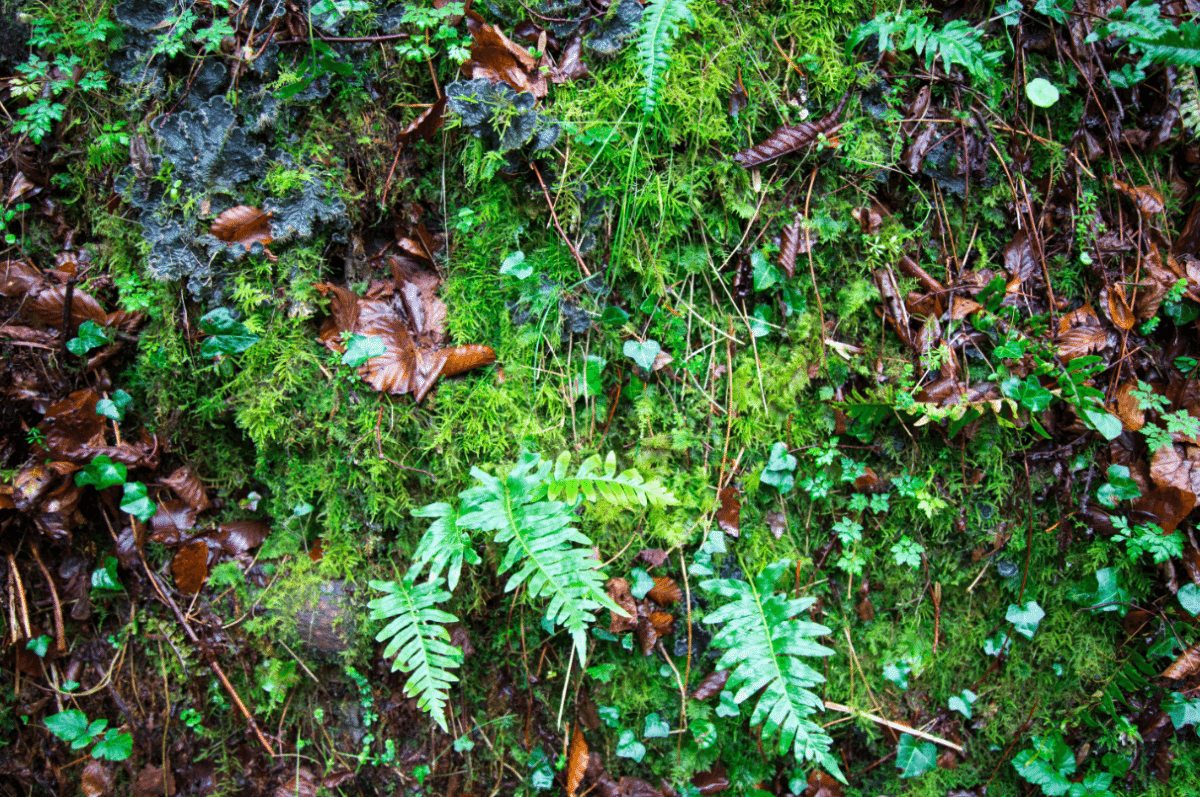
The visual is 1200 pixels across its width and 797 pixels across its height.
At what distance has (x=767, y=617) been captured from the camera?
248 cm

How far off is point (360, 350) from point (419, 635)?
1.19 meters

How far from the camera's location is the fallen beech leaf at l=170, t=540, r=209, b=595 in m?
2.86

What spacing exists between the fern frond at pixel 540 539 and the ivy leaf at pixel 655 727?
69cm

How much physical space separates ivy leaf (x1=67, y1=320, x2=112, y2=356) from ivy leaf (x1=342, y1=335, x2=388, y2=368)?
127 cm

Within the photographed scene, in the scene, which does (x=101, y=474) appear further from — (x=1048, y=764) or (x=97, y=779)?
(x=1048, y=764)

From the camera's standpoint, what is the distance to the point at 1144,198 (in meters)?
2.93

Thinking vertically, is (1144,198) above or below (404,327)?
above

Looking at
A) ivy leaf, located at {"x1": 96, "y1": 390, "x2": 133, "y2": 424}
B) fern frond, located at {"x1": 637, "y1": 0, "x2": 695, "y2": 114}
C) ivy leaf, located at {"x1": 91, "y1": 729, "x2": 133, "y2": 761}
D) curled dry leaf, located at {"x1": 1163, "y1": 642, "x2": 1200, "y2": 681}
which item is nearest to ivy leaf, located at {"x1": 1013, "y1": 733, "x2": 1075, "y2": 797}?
curled dry leaf, located at {"x1": 1163, "y1": 642, "x2": 1200, "y2": 681}

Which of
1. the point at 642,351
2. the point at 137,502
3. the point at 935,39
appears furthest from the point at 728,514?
the point at 137,502

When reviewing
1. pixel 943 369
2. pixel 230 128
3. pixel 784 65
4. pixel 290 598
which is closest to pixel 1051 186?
pixel 943 369

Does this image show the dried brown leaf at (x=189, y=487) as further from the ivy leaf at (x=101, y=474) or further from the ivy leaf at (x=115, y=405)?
the ivy leaf at (x=115, y=405)

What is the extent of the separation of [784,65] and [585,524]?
7.43 feet

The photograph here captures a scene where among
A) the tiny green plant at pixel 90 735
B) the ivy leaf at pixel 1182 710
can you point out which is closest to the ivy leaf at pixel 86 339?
the tiny green plant at pixel 90 735

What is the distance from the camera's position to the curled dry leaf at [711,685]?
8.75 feet
